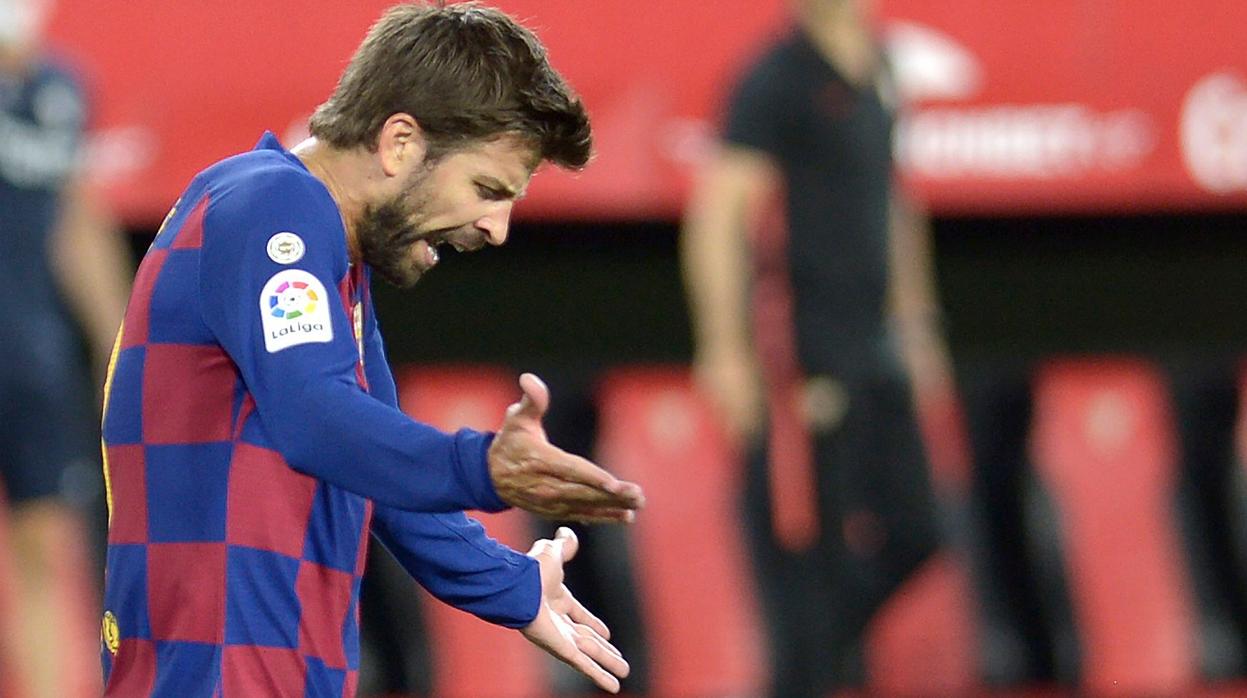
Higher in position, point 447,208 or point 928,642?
point 447,208

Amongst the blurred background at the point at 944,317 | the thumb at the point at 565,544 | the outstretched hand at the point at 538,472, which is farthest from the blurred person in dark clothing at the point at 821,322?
the outstretched hand at the point at 538,472

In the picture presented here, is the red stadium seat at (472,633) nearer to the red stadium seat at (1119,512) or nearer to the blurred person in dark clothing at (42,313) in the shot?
the blurred person in dark clothing at (42,313)

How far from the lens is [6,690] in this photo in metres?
6.22

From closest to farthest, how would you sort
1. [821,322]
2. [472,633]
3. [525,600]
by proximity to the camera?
1. [525,600]
2. [821,322]
3. [472,633]

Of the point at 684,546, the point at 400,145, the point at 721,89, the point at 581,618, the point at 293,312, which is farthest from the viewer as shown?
the point at 684,546

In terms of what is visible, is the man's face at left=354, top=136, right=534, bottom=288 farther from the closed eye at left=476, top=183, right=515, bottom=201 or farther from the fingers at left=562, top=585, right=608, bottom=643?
the fingers at left=562, top=585, right=608, bottom=643

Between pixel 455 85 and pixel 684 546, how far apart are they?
428cm

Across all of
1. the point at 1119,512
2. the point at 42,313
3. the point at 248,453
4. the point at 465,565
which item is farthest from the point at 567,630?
the point at 1119,512

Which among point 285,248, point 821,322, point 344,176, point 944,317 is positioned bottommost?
point 285,248

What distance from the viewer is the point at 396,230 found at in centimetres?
263

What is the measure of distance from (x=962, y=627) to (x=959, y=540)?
0.28 metres

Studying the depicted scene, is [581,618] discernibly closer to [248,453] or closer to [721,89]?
[248,453]

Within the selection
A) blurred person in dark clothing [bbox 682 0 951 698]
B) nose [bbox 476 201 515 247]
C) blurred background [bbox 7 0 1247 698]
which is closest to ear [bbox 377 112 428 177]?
nose [bbox 476 201 515 247]

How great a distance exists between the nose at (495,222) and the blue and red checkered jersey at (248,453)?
173 millimetres
